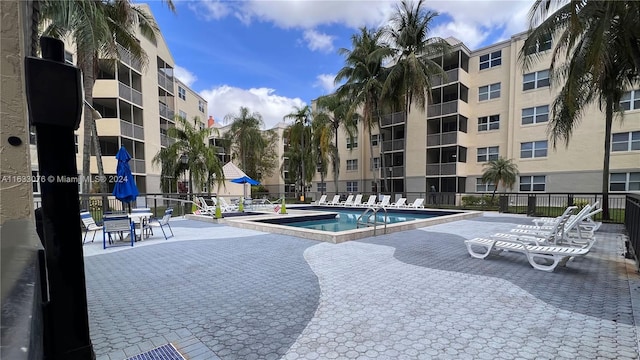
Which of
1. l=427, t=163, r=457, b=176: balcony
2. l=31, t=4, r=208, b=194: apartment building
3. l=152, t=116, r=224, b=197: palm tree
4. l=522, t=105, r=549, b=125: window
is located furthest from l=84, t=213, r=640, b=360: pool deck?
l=522, t=105, r=549, b=125: window

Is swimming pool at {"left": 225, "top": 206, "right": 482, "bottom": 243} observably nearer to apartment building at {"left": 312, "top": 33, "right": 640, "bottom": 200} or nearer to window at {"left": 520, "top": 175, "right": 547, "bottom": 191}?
apartment building at {"left": 312, "top": 33, "right": 640, "bottom": 200}

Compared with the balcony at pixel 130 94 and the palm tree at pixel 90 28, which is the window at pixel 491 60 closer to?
the palm tree at pixel 90 28

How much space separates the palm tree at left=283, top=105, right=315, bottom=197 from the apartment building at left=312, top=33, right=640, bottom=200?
767 centimetres

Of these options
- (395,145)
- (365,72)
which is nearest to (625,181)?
(395,145)

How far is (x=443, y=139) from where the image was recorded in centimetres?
2667

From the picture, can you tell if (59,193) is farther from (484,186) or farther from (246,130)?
(246,130)

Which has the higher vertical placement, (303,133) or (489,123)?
(489,123)

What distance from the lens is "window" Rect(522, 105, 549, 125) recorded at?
2303 centimetres

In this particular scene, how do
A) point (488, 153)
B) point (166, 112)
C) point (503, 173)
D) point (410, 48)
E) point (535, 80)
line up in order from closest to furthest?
point (503, 173)
point (410, 48)
point (535, 80)
point (488, 153)
point (166, 112)

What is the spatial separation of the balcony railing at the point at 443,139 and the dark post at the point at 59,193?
89.1 ft

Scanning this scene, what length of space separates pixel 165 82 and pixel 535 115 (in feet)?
110

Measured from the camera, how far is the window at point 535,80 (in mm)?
22845

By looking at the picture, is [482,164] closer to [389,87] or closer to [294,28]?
[389,87]

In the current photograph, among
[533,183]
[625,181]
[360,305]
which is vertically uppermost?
[625,181]
